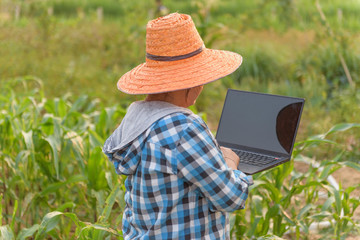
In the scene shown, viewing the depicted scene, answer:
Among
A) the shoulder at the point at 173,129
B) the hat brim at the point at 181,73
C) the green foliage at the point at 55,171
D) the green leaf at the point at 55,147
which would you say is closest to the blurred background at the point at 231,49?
the green foliage at the point at 55,171

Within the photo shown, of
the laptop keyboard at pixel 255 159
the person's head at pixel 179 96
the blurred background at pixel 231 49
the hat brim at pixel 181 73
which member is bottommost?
the blurred background at pixel 231 49

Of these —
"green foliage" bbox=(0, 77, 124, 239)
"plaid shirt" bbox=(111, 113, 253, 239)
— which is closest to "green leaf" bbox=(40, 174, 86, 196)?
"green foliage" bbox=(0, 77, 124, 239)

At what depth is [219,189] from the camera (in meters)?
1.48

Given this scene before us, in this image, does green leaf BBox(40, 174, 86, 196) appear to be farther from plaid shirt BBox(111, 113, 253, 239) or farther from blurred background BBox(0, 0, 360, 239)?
plaid shirt BBox(111, 113, 253, 239)

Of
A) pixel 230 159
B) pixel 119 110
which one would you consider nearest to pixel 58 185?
pixel 119 110

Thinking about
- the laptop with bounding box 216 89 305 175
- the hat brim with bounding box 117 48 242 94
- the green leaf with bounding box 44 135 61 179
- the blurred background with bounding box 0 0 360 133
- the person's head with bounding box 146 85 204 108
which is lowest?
the blurred background with bounding box 0 0 360 133

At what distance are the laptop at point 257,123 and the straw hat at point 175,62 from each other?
1.48ft

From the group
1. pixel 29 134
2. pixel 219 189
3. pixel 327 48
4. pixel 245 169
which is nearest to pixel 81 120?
pixel 29 134

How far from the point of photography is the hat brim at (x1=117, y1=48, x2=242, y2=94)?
1.53 metres

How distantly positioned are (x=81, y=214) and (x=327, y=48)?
12.1 feet

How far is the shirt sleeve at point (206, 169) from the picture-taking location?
4.76 ft

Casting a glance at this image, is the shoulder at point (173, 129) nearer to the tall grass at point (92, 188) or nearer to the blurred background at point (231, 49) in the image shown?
the tall grass at point (92, 188)

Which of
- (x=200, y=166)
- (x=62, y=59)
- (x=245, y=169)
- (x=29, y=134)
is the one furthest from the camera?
(x=62, y=59)

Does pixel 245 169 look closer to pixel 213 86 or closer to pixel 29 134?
pixel 29 134
